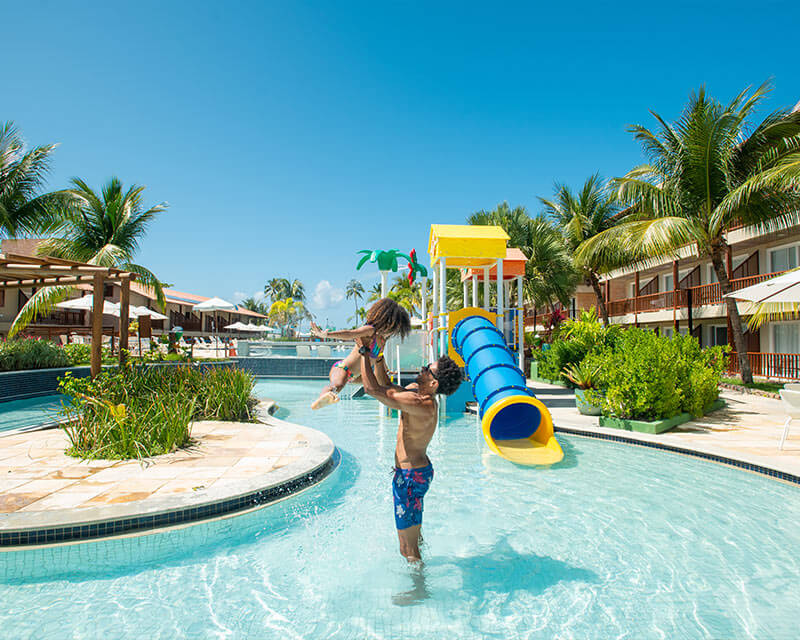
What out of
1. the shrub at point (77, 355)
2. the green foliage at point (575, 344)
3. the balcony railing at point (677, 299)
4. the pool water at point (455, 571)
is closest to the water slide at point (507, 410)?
the pool water at point (455, 571)

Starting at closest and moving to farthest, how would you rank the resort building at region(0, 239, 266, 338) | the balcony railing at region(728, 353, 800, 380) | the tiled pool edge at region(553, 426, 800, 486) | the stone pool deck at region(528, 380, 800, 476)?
the tiled pool edge at region(553, 426, 800, 486) → the stone pool deck at region(528, 380, 800, 476) → the balcony railing at region(728, 353, 800, 380) → the resort building at region(0, 239, 266, 338)

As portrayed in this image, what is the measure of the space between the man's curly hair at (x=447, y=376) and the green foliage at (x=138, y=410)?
15.4 feet

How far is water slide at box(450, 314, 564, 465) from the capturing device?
5.66m

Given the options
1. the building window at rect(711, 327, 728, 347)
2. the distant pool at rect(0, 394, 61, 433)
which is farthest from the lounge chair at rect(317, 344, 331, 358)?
the building window at rect(711, 327, 728, 347)

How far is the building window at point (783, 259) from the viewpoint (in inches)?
664

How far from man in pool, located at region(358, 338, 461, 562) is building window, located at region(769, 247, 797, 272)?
1924 cm

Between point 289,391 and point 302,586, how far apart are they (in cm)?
1335

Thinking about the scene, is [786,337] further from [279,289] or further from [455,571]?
[279,289]

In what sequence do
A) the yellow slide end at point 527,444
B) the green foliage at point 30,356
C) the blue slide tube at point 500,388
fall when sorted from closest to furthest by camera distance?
the yellow slide end at point 527,444 → the blue slide tube at point 500,388 → the green foliage at point 30,356

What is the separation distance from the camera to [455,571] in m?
3.77

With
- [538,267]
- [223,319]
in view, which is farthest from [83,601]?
[223,319]

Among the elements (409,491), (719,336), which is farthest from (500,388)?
(719,336)

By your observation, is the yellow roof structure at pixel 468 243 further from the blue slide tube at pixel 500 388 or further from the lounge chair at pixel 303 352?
the lounge chair at pixel 303 352

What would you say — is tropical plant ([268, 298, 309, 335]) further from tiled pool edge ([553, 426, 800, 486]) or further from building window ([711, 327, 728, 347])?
tiled pool edge ([553, 426, 800, 486])
